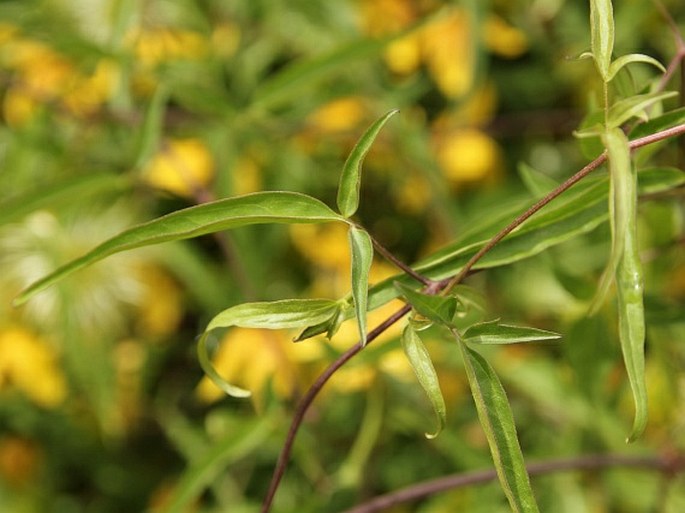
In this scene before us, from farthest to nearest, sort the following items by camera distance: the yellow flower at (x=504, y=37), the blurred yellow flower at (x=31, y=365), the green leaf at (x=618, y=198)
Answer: the yellow flower at (x=504, y=37), the blurred yellow flower at (x=31, y=365), the green leaf at (x=618, y=198)

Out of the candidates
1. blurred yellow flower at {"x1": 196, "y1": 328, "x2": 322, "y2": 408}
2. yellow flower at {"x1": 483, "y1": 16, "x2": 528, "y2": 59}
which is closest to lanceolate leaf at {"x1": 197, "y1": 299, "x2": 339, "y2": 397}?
blurred yellow flower at {"x1": 196, "y1": 328, "x2": 322, "y2": 408}

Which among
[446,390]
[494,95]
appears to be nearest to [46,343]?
[446,390]

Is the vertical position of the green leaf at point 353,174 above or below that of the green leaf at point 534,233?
above

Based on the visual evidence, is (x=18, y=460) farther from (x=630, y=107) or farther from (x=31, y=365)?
(x=630, y=107)

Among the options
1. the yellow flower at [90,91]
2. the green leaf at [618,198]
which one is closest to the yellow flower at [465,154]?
the yellow flower at [90,91]

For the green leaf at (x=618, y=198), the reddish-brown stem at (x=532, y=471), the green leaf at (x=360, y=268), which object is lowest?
the reddish-brown stem at (x=532, y=471)

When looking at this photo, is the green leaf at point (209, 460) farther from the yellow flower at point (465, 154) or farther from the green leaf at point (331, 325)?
the yellow flower at point (465, 154)
